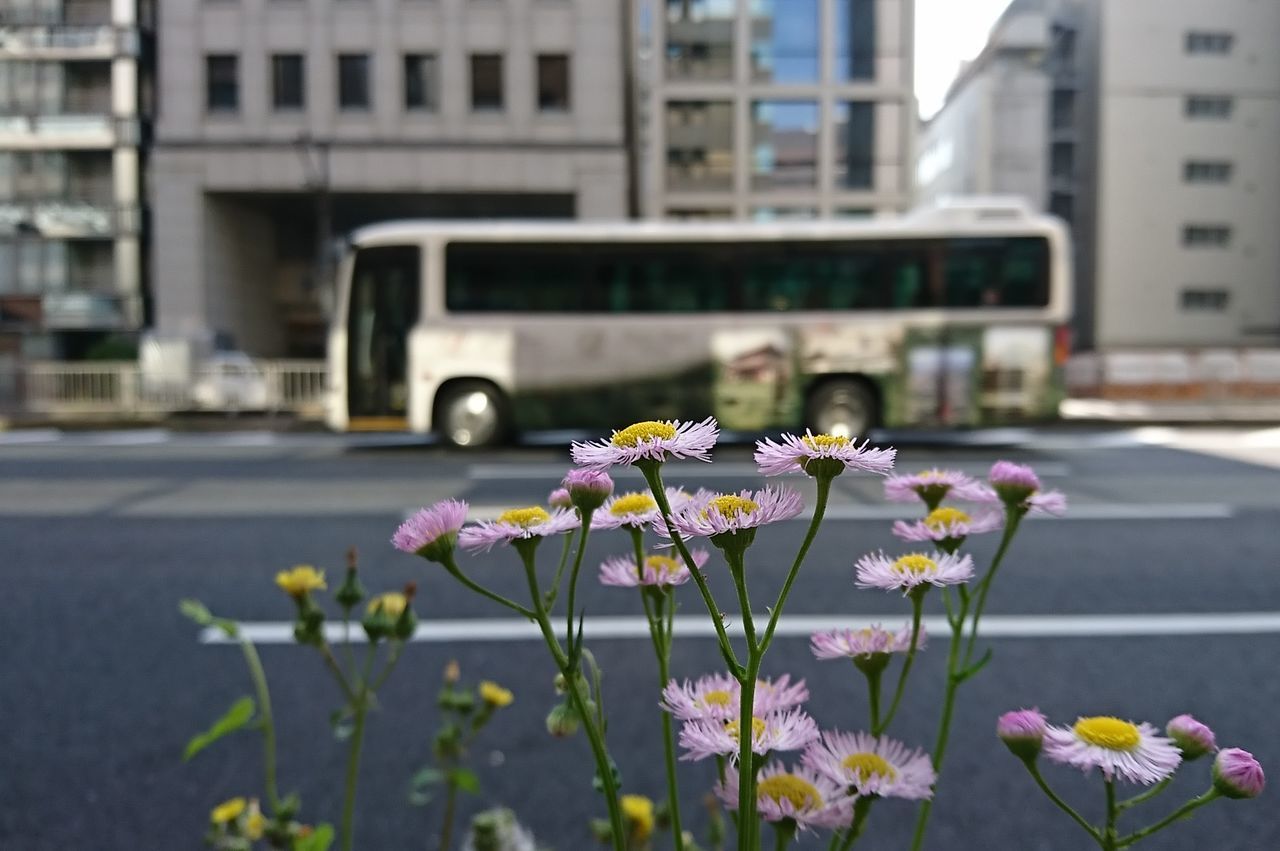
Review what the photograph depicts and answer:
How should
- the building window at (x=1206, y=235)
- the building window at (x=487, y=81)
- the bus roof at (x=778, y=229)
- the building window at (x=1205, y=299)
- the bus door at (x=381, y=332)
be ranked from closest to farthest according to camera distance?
the bus roof at (x=778, y=229)
the bus door at (x=381, y=332)
the building window at (x=487, y=81)
the building window at (x=1205, y=299)
the building window at (x=1206, y=235)

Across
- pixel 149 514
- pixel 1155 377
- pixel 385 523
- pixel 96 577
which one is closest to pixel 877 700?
pixel 96 577

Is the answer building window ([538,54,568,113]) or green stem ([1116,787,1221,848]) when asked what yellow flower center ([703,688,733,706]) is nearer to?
green stem ([1116,787,1221,848])

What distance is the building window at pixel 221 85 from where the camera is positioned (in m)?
23.4

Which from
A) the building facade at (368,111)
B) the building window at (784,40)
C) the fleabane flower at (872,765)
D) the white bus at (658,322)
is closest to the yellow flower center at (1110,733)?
the fleabane flower at (872,765)

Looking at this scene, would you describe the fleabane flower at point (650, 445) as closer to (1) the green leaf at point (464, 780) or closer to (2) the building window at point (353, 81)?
(1) the green leaf at point (464, 780)

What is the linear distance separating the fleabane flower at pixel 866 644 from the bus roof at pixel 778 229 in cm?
1060

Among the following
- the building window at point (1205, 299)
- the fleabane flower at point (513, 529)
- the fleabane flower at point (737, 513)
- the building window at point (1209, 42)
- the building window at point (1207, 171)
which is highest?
the building window at point (1209, 42)

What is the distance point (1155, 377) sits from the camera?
20.2m

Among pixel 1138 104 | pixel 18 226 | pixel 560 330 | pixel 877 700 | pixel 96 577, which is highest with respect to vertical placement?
pixel 1138 104

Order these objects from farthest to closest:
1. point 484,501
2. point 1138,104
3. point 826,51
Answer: point 1138,104
point 826,51
point 484,501

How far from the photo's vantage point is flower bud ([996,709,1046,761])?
58 cm

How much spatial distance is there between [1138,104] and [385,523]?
35.4m

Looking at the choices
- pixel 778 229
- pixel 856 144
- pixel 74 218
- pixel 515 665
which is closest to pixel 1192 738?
pixel 515 665

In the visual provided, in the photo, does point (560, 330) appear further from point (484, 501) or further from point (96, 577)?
point (96, 577)
